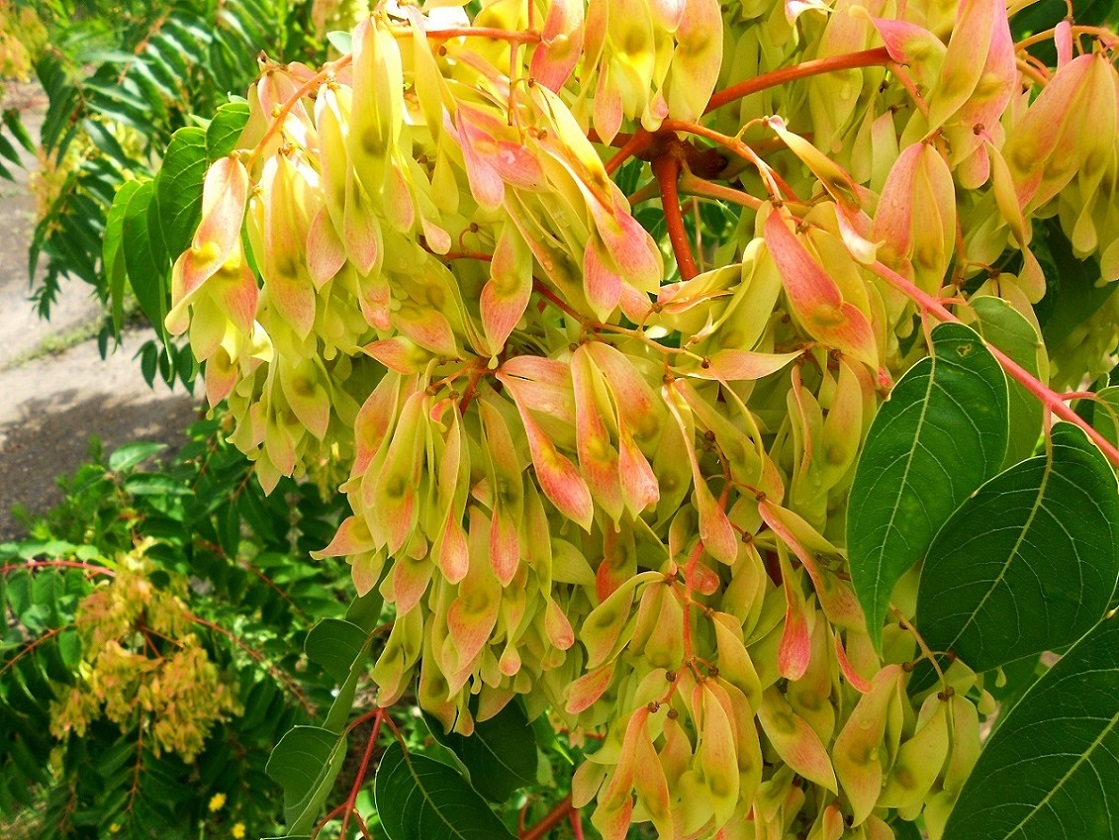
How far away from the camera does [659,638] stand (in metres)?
0.40

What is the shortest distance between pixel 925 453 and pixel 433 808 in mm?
320

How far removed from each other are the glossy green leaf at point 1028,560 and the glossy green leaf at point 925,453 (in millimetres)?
11

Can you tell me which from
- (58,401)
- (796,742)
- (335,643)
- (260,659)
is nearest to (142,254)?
(335,643)

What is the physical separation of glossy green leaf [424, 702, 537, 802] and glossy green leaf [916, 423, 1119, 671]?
25cm

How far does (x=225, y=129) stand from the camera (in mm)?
585

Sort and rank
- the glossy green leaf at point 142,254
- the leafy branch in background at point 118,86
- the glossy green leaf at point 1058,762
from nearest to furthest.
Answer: the glossy green leaf at point 1058,762 → the glossy green leaf at point 142,254 → the leafy branch in background at point 118,86

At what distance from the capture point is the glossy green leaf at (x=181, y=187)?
63cm

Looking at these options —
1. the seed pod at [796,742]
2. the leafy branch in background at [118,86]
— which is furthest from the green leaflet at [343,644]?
the leafy branch in background at [118,86]

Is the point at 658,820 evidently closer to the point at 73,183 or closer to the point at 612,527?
the point at 612,527

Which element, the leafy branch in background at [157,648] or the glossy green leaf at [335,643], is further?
the leafy branch in background at [157,648]

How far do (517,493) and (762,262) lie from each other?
138 millimetres

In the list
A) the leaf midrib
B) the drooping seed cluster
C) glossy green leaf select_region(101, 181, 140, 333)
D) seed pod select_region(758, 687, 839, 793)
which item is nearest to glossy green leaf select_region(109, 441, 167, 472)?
glossy green leaf select_region(101, 181, 140, 333)

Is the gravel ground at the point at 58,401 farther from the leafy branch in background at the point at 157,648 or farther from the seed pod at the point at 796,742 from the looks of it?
the seed pod at the point at 796,742

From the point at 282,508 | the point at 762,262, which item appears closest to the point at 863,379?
the point at 762,262
